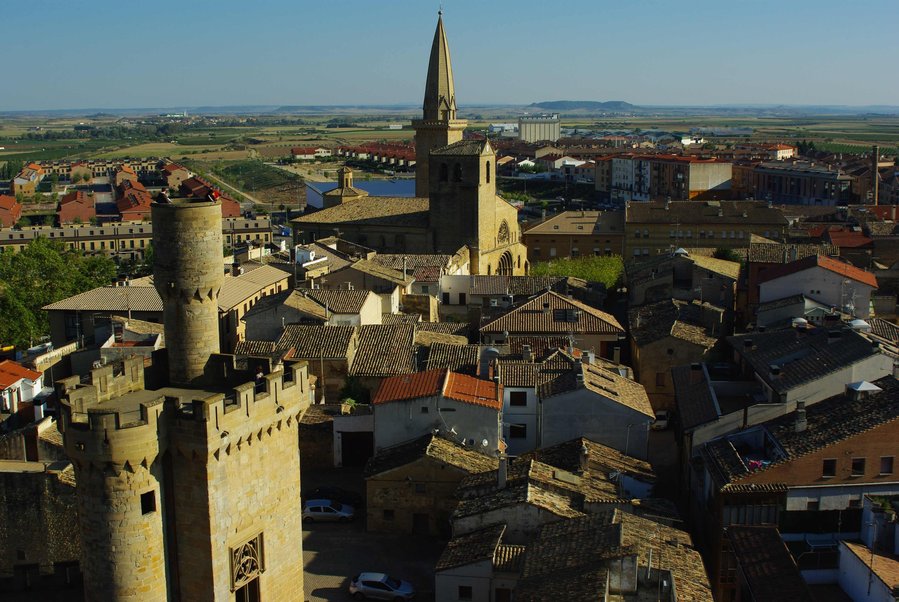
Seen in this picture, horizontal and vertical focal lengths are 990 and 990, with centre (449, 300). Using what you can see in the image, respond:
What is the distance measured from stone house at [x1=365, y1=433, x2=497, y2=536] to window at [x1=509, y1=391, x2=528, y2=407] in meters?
3.83

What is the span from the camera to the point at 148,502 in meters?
13.5

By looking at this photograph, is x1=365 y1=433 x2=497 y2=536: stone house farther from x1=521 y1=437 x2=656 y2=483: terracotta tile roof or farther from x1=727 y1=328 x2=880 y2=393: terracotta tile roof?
x1=727 y1=328 x2=880 y2=393: terracotta tile roof

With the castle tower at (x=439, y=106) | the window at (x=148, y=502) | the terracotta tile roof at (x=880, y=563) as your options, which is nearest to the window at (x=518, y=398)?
the terracotta tile roof at (x=880, y=563)

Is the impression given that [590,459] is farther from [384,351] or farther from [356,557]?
[384,351]

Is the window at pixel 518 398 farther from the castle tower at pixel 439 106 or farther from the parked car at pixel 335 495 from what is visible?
the castle tower at pixel 439 106

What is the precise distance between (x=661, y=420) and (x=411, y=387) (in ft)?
32.6

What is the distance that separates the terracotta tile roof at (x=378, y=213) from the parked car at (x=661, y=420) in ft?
87.5

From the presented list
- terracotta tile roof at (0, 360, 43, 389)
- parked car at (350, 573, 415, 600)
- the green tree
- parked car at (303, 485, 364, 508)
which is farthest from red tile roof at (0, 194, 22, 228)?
parked car at (350, 573, 415, 600)

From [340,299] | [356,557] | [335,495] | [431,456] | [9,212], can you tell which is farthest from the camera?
[9,212]

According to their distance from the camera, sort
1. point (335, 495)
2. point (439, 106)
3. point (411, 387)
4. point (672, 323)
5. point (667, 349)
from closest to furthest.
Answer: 1. point (335, 495)
2. point (411, 387)
3. point (667, 349)
4. point (672, 323)
5. point (439, 106)

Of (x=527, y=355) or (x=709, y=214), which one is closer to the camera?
(x=527, y=355)

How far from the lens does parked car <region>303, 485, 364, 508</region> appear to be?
26.0m

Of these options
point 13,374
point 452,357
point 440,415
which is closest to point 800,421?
point 440,415

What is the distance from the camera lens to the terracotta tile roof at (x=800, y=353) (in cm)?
2494
